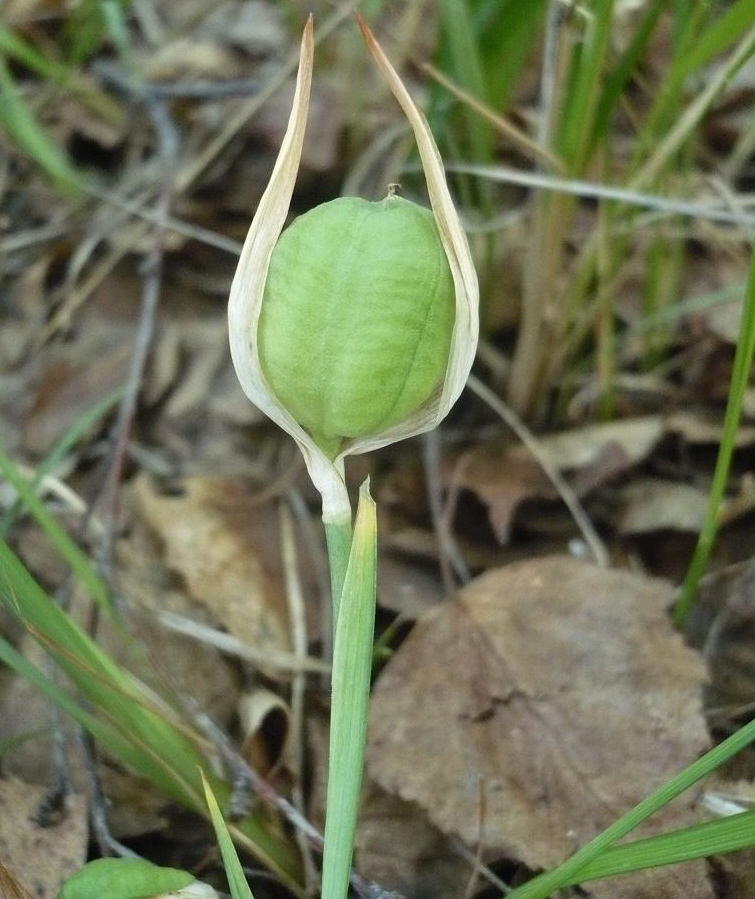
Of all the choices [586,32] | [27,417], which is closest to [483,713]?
[586,32]

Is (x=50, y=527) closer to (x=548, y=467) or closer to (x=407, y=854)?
(x=407, y=854)

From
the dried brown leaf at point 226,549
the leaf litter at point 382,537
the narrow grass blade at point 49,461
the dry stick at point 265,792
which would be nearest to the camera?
the dry stick at point 265,792

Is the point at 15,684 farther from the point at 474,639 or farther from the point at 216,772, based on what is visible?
the point at 474,639

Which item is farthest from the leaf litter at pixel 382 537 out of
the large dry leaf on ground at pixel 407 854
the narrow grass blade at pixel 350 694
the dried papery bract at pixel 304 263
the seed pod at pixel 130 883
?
the dried papery bract at pixel 304 263

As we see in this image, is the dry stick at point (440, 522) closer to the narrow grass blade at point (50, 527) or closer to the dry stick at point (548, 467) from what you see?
the dry stick at point (548, 467)

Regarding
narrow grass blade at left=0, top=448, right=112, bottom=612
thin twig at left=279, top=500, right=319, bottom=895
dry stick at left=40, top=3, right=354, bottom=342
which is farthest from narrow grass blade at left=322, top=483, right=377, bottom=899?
dry stick at left=40, top=3, right=354, bottom=342

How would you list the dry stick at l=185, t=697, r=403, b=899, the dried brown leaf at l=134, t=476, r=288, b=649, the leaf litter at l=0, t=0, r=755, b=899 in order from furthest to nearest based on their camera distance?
1. the dried brown leaf at l=134, t=476, r=288, b=649
2. the leaf litter at l=0, t=0, r=755, b=899
3. the dry stick at l=185, t=697, r=403, b=899

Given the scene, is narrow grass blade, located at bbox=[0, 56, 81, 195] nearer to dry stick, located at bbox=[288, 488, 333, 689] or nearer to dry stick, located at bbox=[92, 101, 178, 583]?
dry stick, located at bbox=[92, 101, 178, 583]
